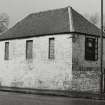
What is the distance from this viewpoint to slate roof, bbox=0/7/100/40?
128 ft

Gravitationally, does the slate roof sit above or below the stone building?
above

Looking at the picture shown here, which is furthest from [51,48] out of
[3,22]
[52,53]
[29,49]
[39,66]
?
[3,22]

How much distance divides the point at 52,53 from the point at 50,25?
3542 mm

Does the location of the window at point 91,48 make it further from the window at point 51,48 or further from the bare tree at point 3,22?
the bare tree at point 3,22

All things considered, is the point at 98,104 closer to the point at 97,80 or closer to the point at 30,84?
the point at 97,80

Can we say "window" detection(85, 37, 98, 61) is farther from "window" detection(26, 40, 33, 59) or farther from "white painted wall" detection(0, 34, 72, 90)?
"window" detection(26, 40, 33, 59)

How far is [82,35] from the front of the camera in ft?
124

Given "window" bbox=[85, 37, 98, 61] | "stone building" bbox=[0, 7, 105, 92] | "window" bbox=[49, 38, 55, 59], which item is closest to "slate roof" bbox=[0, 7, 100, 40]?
"stone building" bbox=[0, 7, 105, 92]

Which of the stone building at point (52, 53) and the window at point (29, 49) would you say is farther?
the window at point (29, 49)

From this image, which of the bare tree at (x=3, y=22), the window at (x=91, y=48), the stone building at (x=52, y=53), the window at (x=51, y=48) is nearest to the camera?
the stone building at (x=52, y=53)

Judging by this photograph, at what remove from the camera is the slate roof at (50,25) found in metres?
39.1

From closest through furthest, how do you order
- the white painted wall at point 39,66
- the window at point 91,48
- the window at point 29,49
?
1. the white painted wall at point 39,66
2. the window at point 91,48
3. the window at point 29,49

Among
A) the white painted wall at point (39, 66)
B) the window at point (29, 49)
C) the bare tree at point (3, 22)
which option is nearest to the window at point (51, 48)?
the white painted wall at point (39, 66)

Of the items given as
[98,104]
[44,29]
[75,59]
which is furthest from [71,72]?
[98,104]
